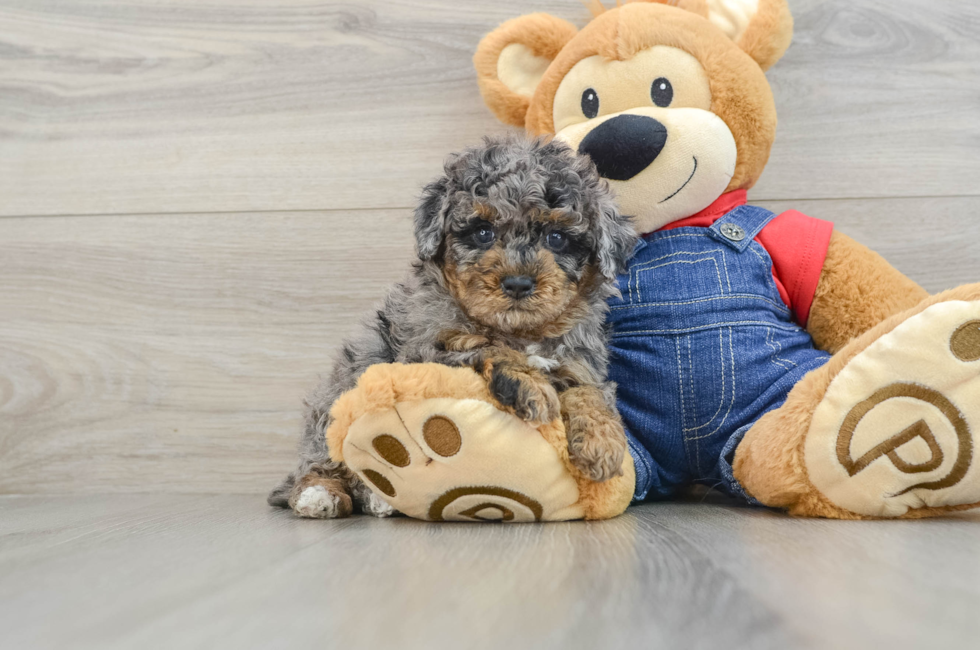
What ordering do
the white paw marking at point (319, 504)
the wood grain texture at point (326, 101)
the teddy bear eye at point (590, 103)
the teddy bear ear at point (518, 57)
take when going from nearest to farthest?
the white paw marking at point (319, 504) < the teddy bear eye at point (590, 103) < the teddy bear ear at point (518, 57) < the wood grain texture at point (326, 101)

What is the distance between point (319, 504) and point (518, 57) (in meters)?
0.94

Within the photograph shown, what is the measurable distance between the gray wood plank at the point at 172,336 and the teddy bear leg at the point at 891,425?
913 millimetres

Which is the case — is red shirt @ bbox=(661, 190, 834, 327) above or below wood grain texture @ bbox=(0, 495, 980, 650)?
above

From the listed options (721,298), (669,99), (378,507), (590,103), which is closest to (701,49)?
(669,99)

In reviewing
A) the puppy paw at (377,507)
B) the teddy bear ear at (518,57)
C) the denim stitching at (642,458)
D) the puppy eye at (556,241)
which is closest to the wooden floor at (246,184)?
the teddy bear ear at (518,57)

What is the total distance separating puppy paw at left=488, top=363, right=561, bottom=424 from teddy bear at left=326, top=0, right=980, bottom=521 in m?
0.02

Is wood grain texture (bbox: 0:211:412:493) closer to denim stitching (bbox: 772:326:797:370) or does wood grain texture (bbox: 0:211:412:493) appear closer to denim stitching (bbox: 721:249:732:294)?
denim stitching (bbox: 721:249:732:294)

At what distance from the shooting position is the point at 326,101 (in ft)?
5.14

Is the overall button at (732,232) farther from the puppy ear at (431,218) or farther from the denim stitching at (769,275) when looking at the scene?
the puppy ear at (431,218)

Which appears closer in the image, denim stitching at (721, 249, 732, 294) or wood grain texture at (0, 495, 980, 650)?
wood grain texture at (0, 495, 980, 650)

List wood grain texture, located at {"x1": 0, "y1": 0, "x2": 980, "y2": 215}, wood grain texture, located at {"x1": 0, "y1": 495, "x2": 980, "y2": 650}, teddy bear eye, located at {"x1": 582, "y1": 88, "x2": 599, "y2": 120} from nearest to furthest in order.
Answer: wood grain texture, located at {"x1": 0, "y1": 495, "x2": 980, "y2": 650} → teddy bear eye, located at {"x1": 582, "y1": 88, "x2": 599, "y2": 120} → wood grain texture, located at {"x1": 0, "y1": 0, "x2": 980, "y2": 215}

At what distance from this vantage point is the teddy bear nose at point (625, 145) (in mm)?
1138

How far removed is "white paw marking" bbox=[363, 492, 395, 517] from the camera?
1108 mm

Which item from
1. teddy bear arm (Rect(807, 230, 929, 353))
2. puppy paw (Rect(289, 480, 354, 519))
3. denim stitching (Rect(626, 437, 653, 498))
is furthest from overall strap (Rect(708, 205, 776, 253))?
puppy paw (Rect(289, 480, 354, 519))
